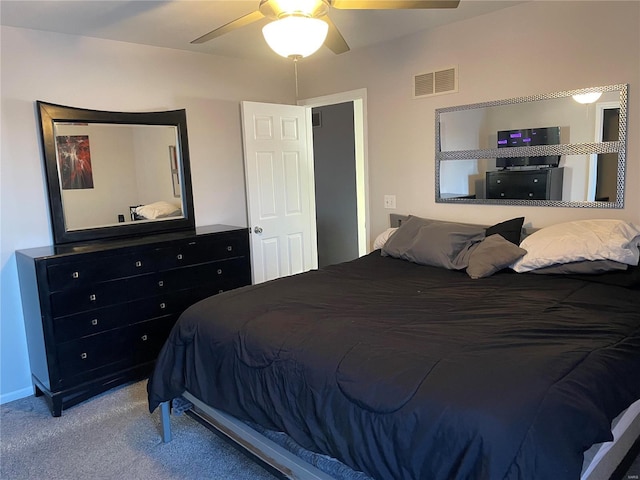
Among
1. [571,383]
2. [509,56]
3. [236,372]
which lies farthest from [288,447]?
[509,56]

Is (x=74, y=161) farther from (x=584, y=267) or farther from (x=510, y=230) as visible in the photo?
(x=584, y=267)

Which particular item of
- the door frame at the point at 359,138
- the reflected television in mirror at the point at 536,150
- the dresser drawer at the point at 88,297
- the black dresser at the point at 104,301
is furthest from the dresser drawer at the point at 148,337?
the reflected television in mirror at the point at 536,150

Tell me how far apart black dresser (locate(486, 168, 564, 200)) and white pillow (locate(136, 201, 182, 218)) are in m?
2.41

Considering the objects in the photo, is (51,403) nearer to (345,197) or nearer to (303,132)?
(303,132)

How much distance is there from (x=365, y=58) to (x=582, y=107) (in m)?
1.79

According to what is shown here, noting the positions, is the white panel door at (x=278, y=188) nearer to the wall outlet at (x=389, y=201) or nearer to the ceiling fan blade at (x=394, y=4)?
the wall outlet at (x=389, y=201)

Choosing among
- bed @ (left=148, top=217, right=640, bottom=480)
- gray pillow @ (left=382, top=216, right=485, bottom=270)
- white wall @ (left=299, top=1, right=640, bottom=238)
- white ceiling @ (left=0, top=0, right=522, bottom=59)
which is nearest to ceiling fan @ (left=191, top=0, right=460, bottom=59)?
white ceiling @ (left=0, top=0, right=522, bottom=59)

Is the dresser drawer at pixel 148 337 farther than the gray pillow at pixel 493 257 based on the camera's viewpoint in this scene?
Yes

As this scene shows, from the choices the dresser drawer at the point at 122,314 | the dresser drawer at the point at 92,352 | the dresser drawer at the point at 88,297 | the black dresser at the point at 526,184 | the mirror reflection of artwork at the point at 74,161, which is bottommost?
the dresser drawer at the point at 92,352

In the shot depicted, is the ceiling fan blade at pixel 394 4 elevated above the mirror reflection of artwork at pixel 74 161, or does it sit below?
above

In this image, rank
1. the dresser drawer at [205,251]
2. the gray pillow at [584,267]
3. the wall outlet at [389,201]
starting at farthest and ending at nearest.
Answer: the wall outlet at [389,201] → the dresser drawer at [205,251] → the gray pillow at [584,267]

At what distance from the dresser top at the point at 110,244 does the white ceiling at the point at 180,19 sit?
141 cm

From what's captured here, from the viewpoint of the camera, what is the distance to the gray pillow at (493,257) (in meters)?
2.65

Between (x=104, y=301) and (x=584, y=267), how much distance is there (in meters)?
2.84
